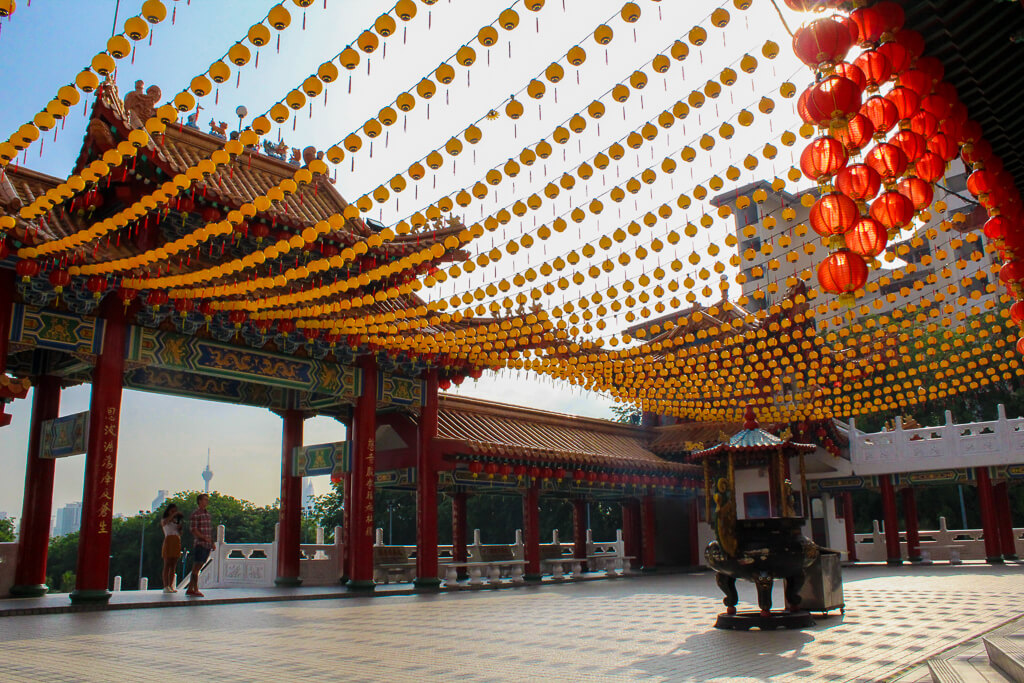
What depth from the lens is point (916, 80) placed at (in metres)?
6.05

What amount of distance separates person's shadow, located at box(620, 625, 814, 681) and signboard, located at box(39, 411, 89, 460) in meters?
9.46

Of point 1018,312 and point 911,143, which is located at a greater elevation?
point 911,143

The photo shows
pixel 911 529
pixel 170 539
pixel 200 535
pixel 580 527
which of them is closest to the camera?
pixel 170 539

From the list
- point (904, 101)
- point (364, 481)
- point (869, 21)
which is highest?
point (869, 21)

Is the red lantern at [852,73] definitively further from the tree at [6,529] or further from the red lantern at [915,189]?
the tree at [6,529]

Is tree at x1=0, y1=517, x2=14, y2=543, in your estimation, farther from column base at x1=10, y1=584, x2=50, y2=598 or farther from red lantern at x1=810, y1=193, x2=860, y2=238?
red lantern at x1=810, y1=193, x2=860, y2=238

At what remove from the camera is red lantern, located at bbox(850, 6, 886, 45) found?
219 inches

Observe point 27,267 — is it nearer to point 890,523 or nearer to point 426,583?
point 426,583

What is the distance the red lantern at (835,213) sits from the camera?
5898 millimetres

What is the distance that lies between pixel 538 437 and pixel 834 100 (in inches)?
639

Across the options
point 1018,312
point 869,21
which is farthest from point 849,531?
point 869,21

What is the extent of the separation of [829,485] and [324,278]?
55.5 ft

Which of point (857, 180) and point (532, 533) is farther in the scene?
point (532, 533)

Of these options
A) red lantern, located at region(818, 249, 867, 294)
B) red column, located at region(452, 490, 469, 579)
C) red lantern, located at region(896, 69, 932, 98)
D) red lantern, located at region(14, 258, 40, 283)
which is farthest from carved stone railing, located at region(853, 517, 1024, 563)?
red lantern, located at region(14, 258, 40, 283)
